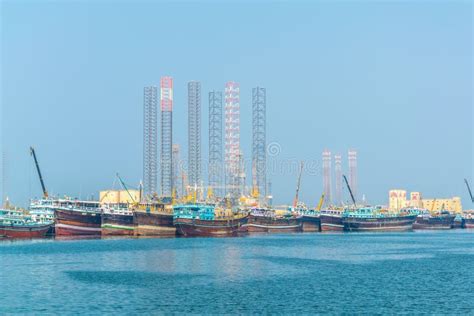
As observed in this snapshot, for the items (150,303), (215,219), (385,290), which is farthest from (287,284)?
(215,219)

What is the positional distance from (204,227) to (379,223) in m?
54.8

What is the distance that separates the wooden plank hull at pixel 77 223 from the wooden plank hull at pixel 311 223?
172 ft

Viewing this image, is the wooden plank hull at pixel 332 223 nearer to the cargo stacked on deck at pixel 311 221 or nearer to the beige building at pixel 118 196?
the cargo stacked on deck at pixel 311 221

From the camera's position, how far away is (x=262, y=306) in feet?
167

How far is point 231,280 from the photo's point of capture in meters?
63.8

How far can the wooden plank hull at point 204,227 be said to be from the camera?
420 ft

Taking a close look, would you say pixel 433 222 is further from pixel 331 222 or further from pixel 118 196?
pixel 118 196

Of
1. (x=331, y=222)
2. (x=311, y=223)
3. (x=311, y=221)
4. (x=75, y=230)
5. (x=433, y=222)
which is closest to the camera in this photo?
(x=75, y=230)

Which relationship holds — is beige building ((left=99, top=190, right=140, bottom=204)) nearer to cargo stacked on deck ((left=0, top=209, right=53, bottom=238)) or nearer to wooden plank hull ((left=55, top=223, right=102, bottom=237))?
wooden plank hull ((left=55, top=223, right=102, bottom=237))

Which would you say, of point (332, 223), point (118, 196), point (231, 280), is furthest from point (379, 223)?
point (231, 280)

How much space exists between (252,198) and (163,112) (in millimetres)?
36659

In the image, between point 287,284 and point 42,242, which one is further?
point 42,242

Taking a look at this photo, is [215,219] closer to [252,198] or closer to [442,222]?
[252,198]

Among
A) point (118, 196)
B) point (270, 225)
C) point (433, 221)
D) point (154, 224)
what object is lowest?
point (270, 225)
